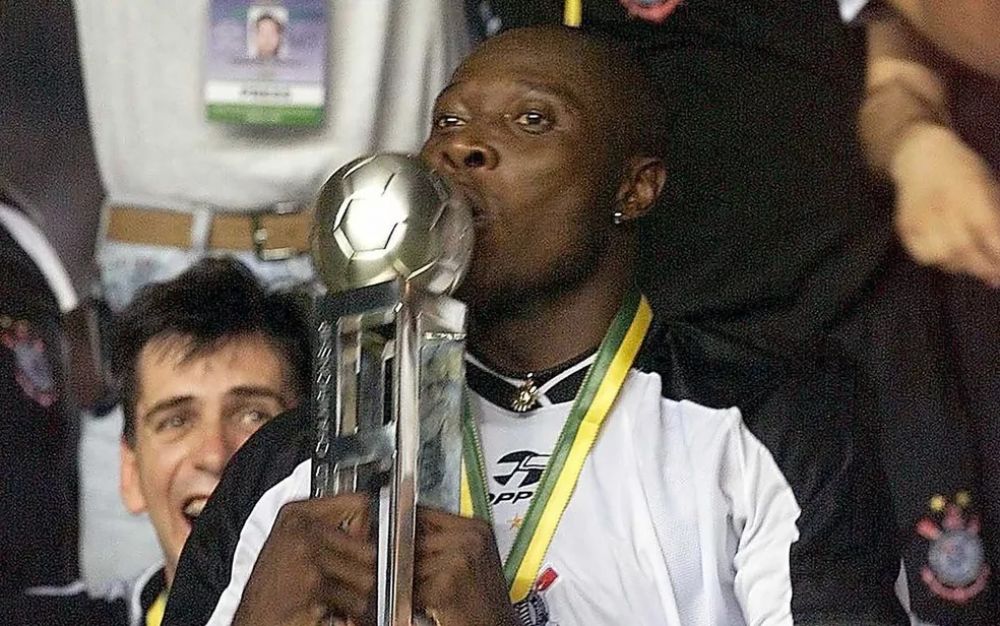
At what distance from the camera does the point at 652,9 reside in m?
1.31

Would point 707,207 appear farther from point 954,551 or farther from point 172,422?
point 172,422

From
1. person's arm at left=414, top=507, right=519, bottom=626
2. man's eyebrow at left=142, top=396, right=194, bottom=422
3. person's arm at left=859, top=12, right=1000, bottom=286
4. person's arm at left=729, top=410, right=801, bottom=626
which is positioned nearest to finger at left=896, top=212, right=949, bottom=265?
person's arm at left=859, top=12, right=1000, bottom=286

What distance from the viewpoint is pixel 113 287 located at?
135 centimetres

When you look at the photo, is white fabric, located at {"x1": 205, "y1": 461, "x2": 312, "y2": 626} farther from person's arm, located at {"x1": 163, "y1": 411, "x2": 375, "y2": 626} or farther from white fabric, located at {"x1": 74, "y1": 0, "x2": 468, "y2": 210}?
white fabric, located at {"x1": 74, "y1": 0, "x2": 468, "y2": 210}

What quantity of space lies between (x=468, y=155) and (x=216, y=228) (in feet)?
1.01

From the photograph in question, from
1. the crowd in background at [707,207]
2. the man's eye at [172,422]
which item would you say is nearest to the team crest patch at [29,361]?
the crowd in background at [707,207]

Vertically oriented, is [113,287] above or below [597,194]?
below

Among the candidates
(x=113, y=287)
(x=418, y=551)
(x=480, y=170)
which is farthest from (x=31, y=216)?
(x=418, y=551)

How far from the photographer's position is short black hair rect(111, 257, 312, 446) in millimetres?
1319

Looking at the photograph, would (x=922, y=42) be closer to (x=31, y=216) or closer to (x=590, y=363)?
(x=590, y=363)

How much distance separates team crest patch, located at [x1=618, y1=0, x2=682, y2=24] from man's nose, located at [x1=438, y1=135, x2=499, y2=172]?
0.25 meters

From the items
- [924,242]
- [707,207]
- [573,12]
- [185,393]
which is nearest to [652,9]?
[573,12]

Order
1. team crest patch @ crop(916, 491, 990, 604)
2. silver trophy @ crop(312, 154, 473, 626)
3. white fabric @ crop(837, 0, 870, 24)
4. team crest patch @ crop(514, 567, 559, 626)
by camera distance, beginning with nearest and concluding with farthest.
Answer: silver trophy @ crop(312, 154, 473, 626) → team crest patch @ crop(514, 567, 559, 626) → team crest patch @ crop(916, 491, 990, 604) → white fabric @ crop(837, 0, 870, 24)

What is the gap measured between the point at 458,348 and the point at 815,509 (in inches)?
12.1
